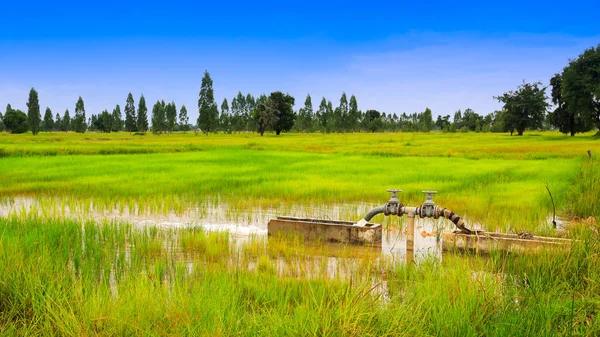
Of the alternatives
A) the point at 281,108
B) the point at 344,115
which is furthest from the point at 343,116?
the point at 281,108

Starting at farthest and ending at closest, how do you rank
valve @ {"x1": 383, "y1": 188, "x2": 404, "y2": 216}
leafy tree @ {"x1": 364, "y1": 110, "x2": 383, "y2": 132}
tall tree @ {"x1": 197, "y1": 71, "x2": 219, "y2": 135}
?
leafy tree @ {"x1": 364, "y1": 110, "x2": 383, "y2": 132} < tall tree @ {"x1": 197, "y1": 71, "x2": 219, "y2": 135} < valve @ {"x1": 383, "y1": 188, "x2": 404, "y2": 216}

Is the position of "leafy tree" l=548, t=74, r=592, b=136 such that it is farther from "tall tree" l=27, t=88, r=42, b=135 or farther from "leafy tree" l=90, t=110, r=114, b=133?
"leafy tree" l=90, t=110, r=114, b=133

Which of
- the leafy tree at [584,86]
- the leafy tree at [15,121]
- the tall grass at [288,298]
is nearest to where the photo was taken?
the tall grass at [288,298]

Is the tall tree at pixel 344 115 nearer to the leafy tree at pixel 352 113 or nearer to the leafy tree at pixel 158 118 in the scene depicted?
the leafy tree at pixel 352 113

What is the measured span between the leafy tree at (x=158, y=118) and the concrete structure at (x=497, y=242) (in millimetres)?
112764

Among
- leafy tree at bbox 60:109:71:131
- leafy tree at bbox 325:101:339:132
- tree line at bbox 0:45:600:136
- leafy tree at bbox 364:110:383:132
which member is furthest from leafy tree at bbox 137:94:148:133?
leafy tree at bbox 364:110:383:132

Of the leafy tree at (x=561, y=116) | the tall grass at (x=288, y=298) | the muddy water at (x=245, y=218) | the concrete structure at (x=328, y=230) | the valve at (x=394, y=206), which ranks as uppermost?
the leafy tree at (x=561, y=116)

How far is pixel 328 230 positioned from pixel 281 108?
85327 millimetres

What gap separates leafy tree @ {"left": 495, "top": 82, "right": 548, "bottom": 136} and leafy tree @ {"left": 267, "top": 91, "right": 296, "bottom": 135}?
3971 cm

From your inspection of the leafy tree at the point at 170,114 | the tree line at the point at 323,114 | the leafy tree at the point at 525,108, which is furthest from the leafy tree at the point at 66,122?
the leafy tree at the point at 525,108

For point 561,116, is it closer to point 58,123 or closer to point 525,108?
point 525,108

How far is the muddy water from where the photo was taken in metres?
8.21

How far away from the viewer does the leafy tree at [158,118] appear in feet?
373

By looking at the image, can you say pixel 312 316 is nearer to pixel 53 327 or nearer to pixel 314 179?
pixel 53 327
